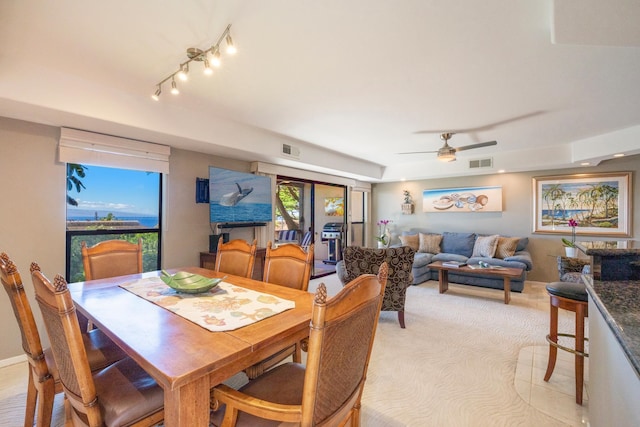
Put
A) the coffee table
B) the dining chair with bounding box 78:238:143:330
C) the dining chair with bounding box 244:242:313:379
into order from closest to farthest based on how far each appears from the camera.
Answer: the dining chair with bounding box 244:242:313:379 < the dining chair with bounding box 78:238:143:330 < the coffee table

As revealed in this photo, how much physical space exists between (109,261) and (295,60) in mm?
2295

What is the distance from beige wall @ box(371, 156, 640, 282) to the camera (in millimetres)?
5054

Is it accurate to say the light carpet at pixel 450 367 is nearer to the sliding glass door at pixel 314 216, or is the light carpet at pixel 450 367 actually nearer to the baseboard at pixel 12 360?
the baseboard at pixel 12 360

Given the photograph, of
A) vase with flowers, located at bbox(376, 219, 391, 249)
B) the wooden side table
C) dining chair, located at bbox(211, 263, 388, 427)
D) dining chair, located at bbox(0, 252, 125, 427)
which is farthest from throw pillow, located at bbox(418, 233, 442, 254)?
dining chair, located at bbox(0, 252, 125, 427)

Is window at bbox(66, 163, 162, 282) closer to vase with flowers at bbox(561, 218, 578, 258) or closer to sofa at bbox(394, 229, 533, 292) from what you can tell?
sofa at bbox(394, 229, 533, 292)

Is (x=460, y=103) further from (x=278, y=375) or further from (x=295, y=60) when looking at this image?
(x=278, y=375)

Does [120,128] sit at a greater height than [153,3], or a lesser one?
lesser

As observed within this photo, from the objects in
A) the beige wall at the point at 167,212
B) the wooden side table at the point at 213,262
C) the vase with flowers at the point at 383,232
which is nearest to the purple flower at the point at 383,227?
the vase with flowers at the point at 383,232

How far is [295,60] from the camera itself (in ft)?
7.09

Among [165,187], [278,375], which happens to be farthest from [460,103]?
[165,187]

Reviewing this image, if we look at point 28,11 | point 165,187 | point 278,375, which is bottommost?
point 278,375

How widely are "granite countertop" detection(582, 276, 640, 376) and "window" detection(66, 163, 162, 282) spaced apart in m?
3.94

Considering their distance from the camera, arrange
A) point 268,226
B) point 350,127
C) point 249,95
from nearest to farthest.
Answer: point 249,95, point 350,127, point 268,226

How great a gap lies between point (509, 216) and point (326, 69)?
5.22 metres
